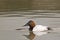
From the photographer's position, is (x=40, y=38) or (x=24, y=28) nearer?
(x=40, y=38)

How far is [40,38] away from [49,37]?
0.31 metres

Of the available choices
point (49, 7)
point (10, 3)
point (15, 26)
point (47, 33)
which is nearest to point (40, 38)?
point (47, 33)

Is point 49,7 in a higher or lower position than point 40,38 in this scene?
lower

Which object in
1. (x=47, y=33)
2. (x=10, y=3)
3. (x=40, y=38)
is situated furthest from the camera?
(x=10, y=3)

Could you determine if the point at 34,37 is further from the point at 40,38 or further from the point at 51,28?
the point at 51,28

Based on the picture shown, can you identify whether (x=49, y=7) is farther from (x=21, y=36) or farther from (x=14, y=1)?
(x=21, y=36)

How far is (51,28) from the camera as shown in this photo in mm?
11164

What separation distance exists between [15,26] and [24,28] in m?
0.65

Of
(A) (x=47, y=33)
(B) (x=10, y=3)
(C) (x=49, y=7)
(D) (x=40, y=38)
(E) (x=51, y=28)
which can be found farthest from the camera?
(B) (x=10, y=3)

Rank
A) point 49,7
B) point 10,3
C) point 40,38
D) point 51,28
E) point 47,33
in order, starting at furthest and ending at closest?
point 10,3, point 49,7, point 51,28, point 47,33, point 40,38

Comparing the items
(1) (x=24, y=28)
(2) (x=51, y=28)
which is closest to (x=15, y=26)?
(1) (x=24, y=28)

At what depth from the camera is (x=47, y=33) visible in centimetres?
1026

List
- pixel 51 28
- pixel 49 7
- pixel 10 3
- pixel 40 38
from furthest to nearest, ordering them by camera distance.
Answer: pixel 10 3 → pixel 49 7 → pixel 51 28 → pixel 40 38

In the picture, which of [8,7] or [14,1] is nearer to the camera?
[8,7]
